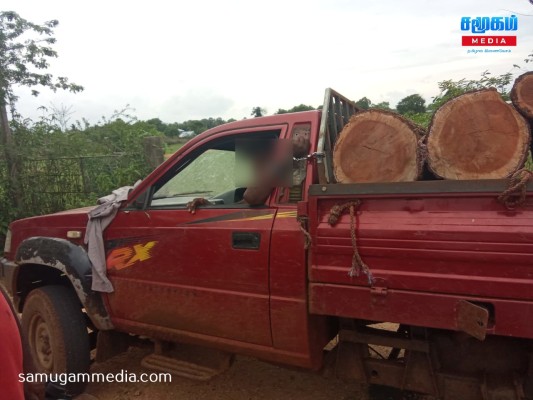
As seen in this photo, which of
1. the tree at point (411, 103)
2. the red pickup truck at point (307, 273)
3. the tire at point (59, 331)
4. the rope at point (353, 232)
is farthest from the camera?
the tree at point (411, 103)

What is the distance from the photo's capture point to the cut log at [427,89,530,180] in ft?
7.04

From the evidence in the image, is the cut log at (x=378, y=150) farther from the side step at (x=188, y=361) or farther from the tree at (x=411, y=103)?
the tree at (x=411, y=103)

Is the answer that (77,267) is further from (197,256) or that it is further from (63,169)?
(63,169)

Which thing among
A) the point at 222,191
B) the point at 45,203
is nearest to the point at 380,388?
the point at 222,191

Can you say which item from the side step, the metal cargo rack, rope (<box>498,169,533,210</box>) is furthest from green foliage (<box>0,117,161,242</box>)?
rope (<box>498,169,533,210</box>)

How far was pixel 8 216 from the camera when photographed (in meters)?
7.97

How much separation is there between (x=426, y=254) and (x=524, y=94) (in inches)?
38.8

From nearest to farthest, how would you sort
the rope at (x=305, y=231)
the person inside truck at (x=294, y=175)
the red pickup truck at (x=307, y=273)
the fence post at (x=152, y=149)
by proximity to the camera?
1. the red pickup truck at (x=307, y=273)
2. the rope at (x=305, y=231)
3. the person inside truck at (x=294, y=175)
4. the fence post at (x=152, y=149)

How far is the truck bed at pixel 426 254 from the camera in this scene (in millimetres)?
1841

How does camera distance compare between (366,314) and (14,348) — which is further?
(366,314)

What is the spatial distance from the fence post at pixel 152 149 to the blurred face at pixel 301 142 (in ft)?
18.2

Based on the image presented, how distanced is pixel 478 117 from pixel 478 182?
48 centimetres

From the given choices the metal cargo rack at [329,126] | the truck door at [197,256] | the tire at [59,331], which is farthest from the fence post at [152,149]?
the metal cargo rack at [329,126]

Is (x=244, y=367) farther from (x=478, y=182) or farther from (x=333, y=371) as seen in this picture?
(x=478, y=182)
